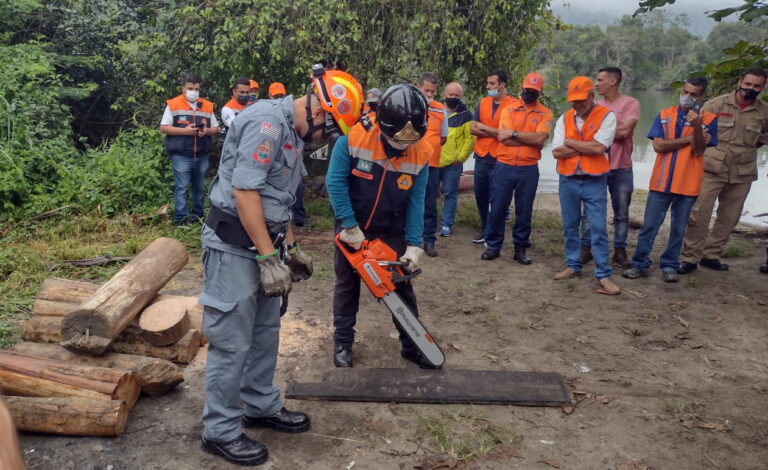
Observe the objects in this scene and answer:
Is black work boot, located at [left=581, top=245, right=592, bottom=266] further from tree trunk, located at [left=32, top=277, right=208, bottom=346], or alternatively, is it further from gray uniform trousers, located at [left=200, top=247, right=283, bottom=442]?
gray uniform trousers, located at [left=200, top=247, right=283, bottom=442]

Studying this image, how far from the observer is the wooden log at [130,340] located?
3984 millimetres

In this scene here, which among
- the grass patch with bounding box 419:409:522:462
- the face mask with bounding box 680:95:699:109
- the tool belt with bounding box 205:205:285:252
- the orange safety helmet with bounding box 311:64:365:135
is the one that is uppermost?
the face mask with bounding box 680:95:699:109

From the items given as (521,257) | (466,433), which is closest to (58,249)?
(466,433)

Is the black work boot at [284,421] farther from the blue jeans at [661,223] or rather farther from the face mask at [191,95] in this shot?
the face mask at [191,95]

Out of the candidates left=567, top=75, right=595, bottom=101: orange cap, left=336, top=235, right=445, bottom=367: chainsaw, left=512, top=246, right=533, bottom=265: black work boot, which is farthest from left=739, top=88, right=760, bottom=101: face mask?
left=336, top=235, right=445, bottom=367: chainsaw

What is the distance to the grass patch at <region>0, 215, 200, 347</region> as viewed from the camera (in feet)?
15.8

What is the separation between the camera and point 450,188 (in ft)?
24.4

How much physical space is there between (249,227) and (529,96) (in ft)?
14.0

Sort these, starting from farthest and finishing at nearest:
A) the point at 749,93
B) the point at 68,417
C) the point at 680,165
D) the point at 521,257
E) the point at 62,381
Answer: the point at 521,257
the point at 749,93
the point at 680,165
the point at 62,381
the point at 68,417

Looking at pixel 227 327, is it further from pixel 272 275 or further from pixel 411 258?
pixel 411 258

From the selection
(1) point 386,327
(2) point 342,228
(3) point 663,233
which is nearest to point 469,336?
(1) point 386,327

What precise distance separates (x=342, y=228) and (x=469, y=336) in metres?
1.59

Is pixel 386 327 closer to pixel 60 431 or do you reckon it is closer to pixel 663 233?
pixel 60 431

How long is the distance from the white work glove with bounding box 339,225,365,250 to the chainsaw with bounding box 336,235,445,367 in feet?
0.11
